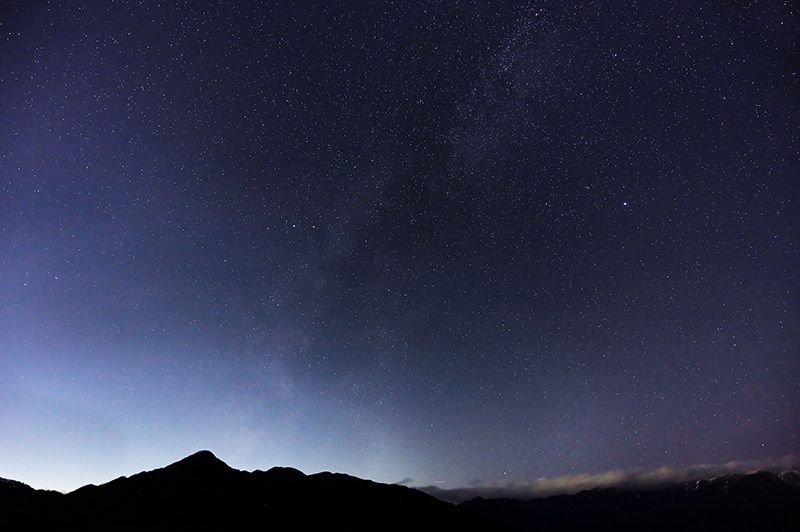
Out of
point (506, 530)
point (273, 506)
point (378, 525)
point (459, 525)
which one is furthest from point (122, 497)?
point (506, 530)

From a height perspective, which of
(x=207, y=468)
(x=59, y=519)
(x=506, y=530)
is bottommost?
(x=506, y=530)

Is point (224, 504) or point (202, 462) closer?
point (224, 504)

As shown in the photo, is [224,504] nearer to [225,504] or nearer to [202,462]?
[225,504]

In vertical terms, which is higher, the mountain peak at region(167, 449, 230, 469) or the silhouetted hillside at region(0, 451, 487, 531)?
the mountain peak at region(167, 449, 230, 469)

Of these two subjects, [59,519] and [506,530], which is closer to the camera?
[59,519]

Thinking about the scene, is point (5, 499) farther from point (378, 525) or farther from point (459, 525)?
point (459, 525)

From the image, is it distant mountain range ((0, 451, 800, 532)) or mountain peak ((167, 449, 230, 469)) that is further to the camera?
mountain peak ((167, 449, 230, 469))

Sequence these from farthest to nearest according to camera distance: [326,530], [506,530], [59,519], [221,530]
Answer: [506,530] < [326,530] < [221,530] < [59,519]

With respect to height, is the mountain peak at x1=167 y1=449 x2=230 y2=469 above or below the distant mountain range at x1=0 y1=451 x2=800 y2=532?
above

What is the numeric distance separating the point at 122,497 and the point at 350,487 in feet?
170

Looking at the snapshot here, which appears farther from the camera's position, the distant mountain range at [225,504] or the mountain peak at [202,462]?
the mountain peak at [202,462]

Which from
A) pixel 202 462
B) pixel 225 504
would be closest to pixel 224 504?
pixel 225 504

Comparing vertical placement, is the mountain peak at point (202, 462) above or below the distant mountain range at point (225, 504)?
above

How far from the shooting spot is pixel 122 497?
8519cm
